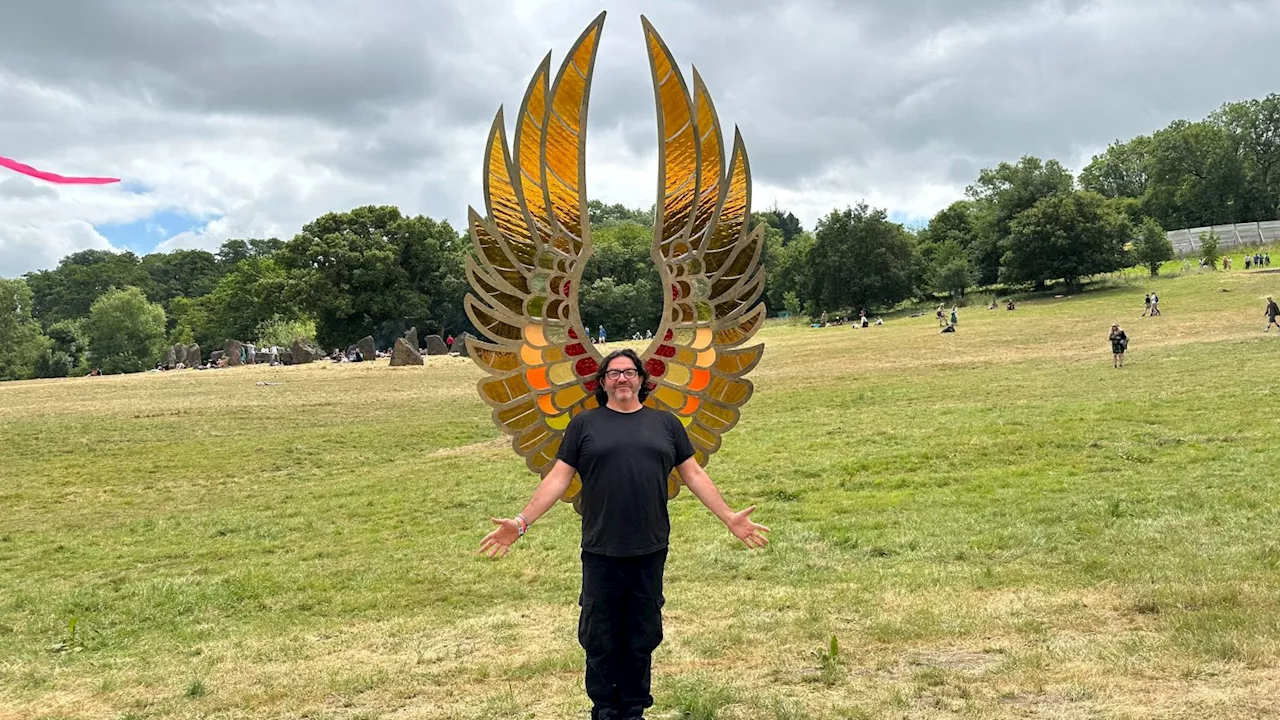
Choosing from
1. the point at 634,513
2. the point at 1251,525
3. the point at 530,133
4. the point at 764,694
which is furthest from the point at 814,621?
A: the point at 1251,525

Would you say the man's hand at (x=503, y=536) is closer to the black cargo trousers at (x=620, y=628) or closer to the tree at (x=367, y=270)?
the black cargo trousers at (x=620, y=628)

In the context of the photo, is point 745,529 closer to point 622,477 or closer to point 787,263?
point 622,477

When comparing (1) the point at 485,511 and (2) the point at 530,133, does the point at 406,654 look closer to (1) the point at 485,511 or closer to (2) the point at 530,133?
(2) the point at 530,133

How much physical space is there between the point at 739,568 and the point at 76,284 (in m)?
93.2

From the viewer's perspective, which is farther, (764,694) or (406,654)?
(406,654)

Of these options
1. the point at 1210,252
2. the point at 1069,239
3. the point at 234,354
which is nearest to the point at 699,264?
the point at 234,354

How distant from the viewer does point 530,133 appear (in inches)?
189

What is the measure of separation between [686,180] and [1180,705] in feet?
12.2

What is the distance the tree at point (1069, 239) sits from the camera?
4794 cm

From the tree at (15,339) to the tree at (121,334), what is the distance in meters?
3.57

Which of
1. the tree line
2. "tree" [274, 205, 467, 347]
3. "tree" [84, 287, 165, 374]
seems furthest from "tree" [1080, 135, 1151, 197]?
"tree" [84, 287, 165, 374]

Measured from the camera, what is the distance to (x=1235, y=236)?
63875 mm

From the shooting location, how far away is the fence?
6238cm

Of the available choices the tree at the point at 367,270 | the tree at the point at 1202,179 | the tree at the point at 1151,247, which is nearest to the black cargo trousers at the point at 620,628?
the tree at the point at 367,270
